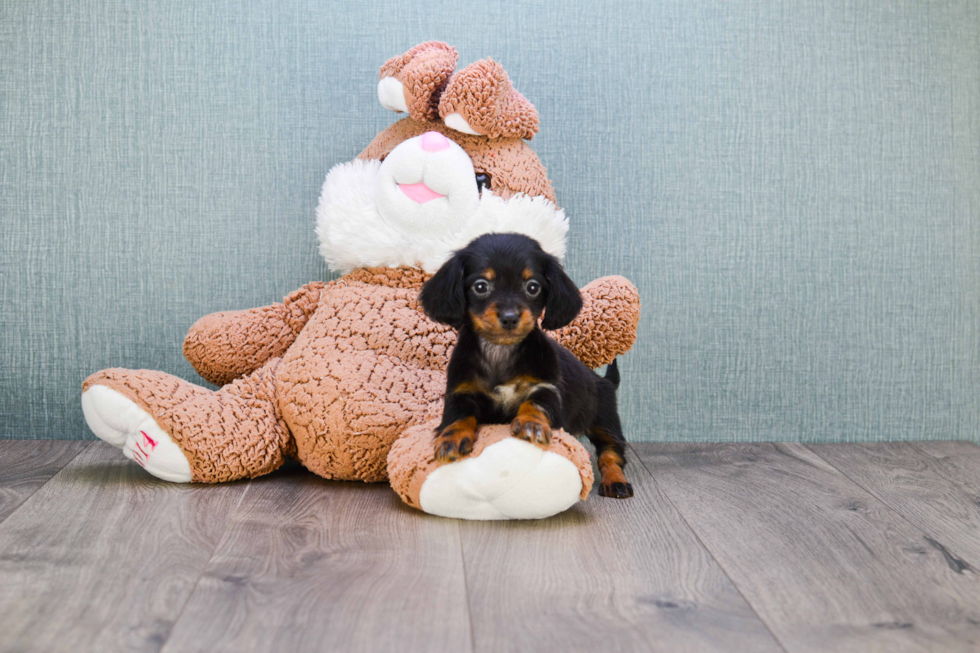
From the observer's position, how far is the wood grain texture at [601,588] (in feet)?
3.36

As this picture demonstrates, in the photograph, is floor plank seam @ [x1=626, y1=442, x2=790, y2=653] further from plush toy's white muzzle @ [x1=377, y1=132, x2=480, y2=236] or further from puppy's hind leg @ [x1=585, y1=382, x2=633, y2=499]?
plush toy's white muzzle @ [x1=377, y1=132, x2=480, y2=236]

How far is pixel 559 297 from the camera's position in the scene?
4.73 ft

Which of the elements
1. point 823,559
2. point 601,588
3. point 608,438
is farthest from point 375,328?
point 823,559

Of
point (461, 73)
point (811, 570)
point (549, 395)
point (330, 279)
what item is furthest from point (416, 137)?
point (811, 570)

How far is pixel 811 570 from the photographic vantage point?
1.26 metres

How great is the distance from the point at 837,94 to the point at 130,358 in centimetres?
203

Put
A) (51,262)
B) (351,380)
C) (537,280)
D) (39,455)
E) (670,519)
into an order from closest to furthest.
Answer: (537,280), (670,519), (351,380), (39,455), (51,262)

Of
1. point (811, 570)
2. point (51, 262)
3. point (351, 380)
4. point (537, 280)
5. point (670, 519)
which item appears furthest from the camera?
point (51, 262)

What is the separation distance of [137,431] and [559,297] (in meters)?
0.91

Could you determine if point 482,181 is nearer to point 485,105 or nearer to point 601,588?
point 485,105

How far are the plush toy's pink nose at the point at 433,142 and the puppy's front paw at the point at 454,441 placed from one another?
0.64m

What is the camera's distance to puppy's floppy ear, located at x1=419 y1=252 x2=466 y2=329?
1423 millimetres

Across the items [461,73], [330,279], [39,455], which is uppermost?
[461,73]

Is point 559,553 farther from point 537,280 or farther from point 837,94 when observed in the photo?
point 837,94
